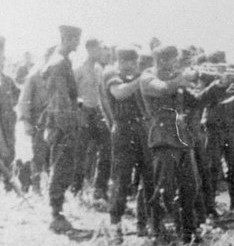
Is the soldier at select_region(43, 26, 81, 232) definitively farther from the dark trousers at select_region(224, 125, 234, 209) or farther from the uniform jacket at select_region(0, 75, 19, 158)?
the uniform jacket at select_region(0, 75, 19, 158)

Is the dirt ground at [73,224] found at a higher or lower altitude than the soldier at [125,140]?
lower

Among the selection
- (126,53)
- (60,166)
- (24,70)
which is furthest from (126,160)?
(24,70)

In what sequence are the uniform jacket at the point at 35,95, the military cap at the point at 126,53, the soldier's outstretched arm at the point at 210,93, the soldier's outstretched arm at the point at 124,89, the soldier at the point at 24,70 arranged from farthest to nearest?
the soldier at the point at 24,70 → the uniform jacket at the point at 35,95 → the soldier's outstretched arm at the point at 210,93 → the military cap at the point at 126,53 → the soldier's outstretched arm at the point at 124,89

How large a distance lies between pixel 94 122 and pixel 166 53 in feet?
10.7

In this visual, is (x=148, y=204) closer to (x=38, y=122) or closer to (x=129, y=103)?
(x=129, y=103)

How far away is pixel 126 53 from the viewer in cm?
670

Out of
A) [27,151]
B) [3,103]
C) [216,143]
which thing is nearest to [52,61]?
[27,151]

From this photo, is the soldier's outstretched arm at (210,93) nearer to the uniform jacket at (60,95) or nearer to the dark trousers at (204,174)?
the dark trousers at (204,174)

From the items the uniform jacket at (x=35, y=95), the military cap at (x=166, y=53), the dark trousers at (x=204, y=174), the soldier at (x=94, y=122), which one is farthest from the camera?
the soldier at (x=94, y=122)

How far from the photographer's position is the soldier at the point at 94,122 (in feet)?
29.8

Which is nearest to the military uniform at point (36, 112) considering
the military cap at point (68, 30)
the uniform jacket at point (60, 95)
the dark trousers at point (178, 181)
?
the uniform jacket at point (60, 95)

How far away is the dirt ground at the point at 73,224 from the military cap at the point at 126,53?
179cm

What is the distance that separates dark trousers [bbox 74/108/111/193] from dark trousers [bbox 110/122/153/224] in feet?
6.78

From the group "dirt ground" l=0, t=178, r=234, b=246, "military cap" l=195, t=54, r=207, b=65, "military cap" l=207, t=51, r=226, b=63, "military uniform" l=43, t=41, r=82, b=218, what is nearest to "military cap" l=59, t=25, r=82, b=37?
"military uniform" l=43, t=41, r=82, b=218
